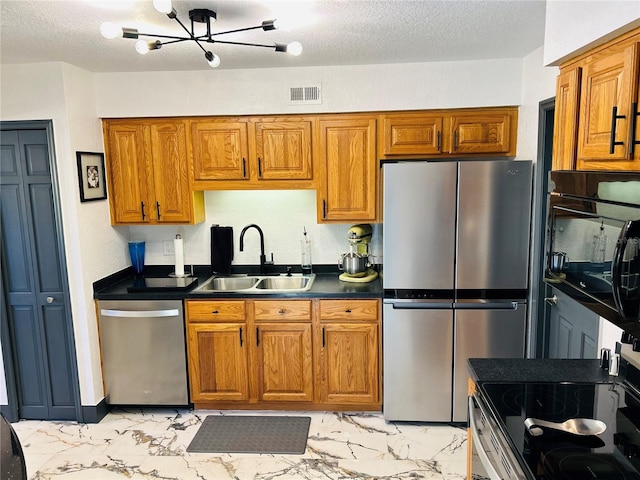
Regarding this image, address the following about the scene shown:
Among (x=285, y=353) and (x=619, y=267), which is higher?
(x=619, y=267)

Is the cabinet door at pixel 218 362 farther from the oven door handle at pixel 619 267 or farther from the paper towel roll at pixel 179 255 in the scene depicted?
the oven door handle at pixel 619 267

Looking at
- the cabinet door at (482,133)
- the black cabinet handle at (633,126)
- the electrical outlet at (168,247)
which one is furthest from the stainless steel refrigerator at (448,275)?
the electrical outlet at (168,247)

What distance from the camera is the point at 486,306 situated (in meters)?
3.04

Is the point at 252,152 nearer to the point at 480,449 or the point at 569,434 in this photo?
the point at 480,449

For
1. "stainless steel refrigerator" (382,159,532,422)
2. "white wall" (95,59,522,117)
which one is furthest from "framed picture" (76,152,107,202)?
"stainless steel refrigerator" (382,159,532,422)

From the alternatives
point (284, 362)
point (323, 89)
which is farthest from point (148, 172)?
point (284, 362)

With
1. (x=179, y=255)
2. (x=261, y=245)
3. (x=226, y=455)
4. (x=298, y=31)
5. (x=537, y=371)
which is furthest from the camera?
(x=261, y=245)

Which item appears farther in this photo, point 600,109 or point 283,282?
point 283,282

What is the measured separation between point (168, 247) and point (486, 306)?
247cm

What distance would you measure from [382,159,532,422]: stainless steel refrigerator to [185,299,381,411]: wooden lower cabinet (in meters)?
0.19

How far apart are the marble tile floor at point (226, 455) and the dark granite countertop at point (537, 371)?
99 cm

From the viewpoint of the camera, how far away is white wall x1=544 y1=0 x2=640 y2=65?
1.30 metres

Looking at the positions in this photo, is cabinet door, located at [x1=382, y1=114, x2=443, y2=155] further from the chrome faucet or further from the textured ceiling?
the chrome faucet

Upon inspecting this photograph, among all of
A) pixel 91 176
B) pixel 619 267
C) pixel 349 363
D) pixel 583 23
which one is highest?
pixel 583 23
